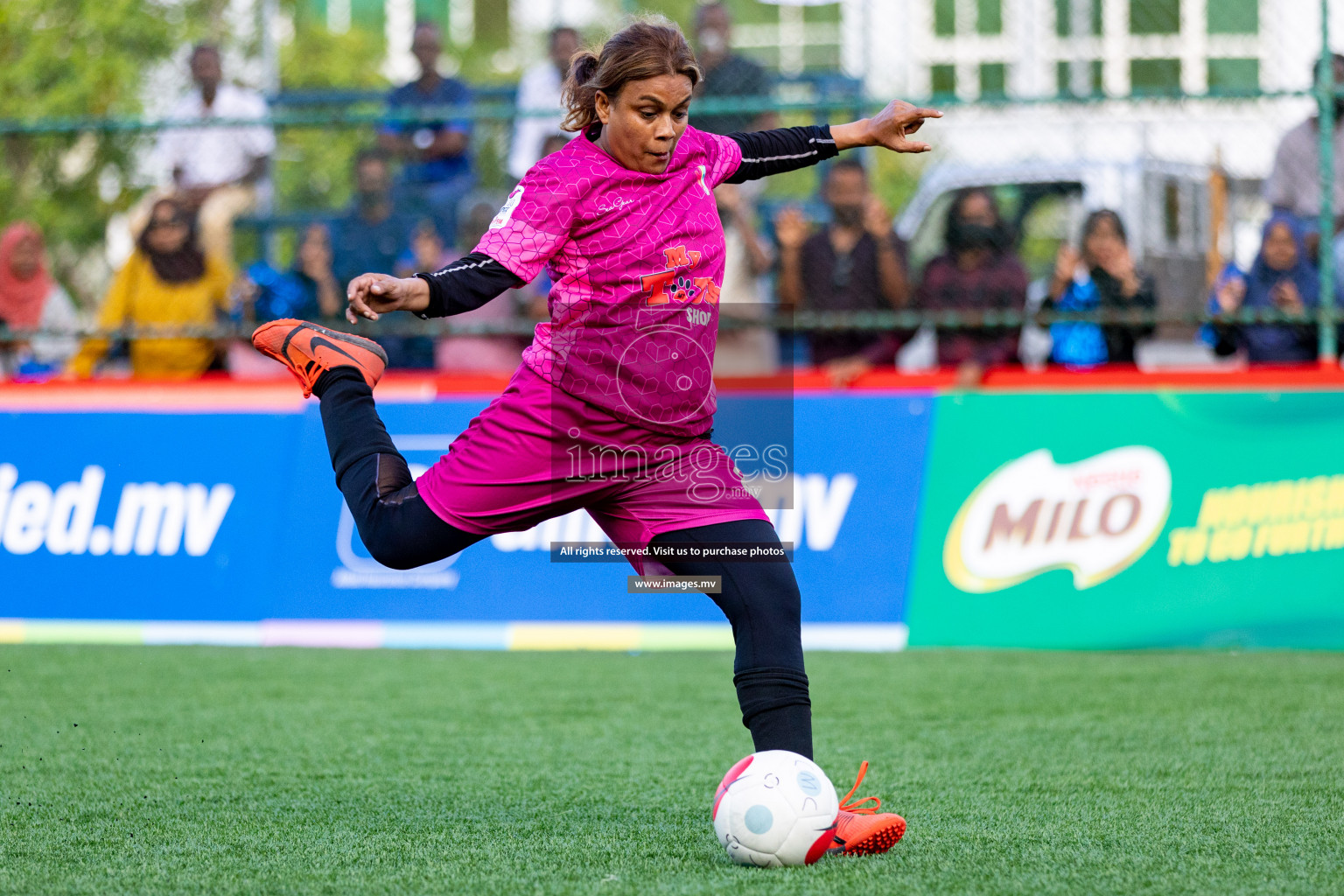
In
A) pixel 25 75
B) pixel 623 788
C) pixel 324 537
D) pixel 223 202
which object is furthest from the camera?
pixel 25 75

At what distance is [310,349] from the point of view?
3.89 metres

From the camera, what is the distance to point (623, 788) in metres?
4.24

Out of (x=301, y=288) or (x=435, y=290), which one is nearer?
(x=435, y=290)

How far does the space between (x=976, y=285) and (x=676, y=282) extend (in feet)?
14.9

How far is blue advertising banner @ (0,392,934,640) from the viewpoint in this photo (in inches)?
277

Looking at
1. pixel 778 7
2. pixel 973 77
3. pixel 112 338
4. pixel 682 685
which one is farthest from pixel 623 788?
pixel 778 7

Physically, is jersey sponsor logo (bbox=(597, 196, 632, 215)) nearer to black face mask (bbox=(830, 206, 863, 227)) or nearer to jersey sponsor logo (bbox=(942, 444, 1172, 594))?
jersey sponsor logo (bbox=(942, 444, 1172, 594))

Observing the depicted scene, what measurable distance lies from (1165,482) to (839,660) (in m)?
1.66

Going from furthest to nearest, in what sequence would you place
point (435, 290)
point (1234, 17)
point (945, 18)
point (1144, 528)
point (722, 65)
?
point (945, 18)
point (1234, 17)
point (722, 65)
point (1144, 528)
point (435, 290)

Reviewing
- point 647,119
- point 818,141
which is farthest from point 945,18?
point 647,119

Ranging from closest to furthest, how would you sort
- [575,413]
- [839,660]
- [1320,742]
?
[575,413]
[1320,742]
[839,660]

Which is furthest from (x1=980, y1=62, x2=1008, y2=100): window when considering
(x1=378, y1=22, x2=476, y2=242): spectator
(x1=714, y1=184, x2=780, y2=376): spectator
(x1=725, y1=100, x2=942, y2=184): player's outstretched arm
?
(x1=725, y1=100, x2=942, y2=184): player's outstretched arm

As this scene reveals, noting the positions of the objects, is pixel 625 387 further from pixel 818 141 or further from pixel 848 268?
pixel 848 268

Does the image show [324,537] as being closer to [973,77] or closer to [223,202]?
[223,202]
